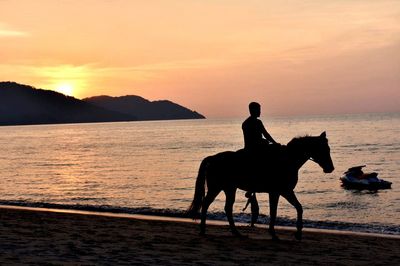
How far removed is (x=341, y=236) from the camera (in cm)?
1661

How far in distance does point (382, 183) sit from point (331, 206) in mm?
8879

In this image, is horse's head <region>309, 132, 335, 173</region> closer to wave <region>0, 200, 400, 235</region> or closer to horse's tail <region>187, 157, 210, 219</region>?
horse's tail <region>187, 157, 210, 219</region>

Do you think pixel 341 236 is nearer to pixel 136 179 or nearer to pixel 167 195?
pixel 167 195

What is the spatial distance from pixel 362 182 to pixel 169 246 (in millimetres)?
25793

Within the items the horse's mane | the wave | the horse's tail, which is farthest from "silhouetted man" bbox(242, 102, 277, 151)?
the wave

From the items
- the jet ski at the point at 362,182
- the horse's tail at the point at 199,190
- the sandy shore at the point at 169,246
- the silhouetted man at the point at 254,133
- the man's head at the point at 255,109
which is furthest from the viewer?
the jet ski at the point at 362,182

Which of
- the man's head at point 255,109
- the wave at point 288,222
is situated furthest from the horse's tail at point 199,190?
the wave at point 288,222

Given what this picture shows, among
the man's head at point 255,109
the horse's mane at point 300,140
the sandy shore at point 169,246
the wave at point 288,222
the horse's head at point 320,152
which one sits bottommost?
the wave at point 288,222

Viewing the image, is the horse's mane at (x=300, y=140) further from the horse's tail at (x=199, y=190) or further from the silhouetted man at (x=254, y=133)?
the horse's tail at (x=199, y=190)

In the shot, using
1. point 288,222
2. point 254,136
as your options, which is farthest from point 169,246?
point 288,222

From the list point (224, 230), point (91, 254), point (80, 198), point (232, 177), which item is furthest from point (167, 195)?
point (91, 254)

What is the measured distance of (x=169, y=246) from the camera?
12930mm

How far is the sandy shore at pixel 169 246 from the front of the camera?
1113 centimetres

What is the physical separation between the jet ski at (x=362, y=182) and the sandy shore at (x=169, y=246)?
20.1 m
